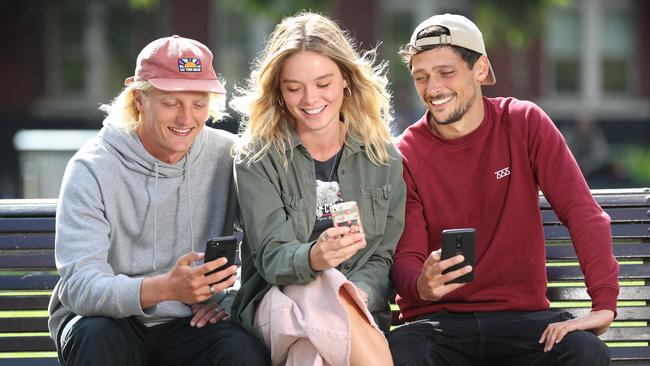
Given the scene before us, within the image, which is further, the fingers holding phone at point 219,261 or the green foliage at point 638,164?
the green foliage at point 638,164

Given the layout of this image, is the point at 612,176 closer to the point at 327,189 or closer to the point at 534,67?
the point at 534,67

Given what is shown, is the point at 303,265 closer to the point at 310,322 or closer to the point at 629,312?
the point at 310,322

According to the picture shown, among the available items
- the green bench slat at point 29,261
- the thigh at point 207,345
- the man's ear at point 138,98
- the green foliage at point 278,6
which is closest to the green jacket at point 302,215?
the thigh at point 207,345

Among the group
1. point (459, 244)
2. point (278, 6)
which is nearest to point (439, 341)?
point (459, 244)

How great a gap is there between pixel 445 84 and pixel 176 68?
1.01 metres

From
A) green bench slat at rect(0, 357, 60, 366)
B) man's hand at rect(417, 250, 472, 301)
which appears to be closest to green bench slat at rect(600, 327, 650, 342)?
man's hand at rect(417, 250, 472, 301)

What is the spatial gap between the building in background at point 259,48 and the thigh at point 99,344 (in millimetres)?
16730

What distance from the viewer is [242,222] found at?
439cm

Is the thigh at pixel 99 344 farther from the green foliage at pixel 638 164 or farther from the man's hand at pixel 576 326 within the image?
the green foliage at pixel 638 164

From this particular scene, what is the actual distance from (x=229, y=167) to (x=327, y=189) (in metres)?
0.41

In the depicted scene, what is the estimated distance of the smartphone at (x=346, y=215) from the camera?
3732mm

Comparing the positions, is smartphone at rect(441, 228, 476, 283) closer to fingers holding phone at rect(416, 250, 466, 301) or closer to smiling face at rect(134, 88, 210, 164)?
fingers holding phone at rect(416, 250, 466, 301)

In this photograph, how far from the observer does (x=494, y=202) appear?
14.3 feet

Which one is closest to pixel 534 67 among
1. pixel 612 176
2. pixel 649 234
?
pixel 612 176
